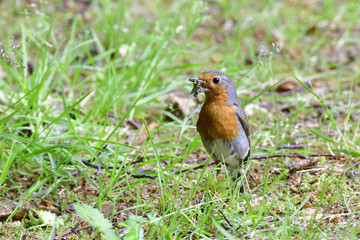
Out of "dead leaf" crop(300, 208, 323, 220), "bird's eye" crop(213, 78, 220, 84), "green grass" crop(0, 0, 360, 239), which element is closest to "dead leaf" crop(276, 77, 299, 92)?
"green grass" crop(0, 0, 360, 239)

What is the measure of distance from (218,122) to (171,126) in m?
0.67

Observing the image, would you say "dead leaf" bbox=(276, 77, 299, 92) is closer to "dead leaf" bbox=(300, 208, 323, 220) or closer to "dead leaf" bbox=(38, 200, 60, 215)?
"dead leaf" bbox=(300, 208, 323, 220)

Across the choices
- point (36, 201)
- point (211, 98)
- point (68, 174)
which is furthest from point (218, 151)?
point (36, 201)

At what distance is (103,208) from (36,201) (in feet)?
1.65

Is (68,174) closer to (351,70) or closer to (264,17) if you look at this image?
(351,70)

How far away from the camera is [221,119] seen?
3604 mm

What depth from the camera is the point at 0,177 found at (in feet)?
10.4

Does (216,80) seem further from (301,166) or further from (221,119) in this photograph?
(301,166)

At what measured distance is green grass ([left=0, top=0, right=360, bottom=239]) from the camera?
10.2ft

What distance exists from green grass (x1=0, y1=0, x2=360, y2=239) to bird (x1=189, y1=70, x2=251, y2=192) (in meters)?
0.15

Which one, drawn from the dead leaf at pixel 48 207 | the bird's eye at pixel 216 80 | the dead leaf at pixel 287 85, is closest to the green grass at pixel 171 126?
the dead leaf at pixel 48 207

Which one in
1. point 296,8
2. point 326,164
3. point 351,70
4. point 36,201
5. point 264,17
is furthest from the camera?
point 296,8

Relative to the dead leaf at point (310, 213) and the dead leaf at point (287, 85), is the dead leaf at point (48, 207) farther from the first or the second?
the dead leaf at point (287, 85)

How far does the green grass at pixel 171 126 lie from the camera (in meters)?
3.11
